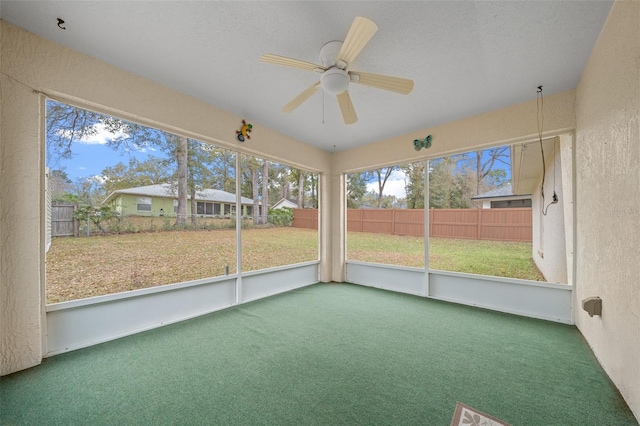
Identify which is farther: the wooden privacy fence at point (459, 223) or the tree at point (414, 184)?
the tree at point (414, 184)

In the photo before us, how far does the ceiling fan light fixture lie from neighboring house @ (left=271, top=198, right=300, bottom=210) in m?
2.61

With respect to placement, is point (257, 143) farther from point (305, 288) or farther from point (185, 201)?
point (305, 288)

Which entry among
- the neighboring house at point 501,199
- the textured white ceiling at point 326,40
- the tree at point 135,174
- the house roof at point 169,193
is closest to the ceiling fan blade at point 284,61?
the textured white ceiling at point 326,40

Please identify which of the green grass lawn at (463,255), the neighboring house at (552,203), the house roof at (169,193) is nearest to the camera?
the house roof at (169,193)

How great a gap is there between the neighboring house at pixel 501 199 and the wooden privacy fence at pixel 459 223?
18cm

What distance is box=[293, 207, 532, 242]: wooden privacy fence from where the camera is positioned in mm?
3352

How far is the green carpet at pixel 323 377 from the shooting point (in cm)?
136

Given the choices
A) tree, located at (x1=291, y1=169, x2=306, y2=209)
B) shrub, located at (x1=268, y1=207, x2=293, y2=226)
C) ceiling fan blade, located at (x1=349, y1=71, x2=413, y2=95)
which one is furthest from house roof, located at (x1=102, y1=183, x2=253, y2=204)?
ceiling fan blade, located at (x1=349, y1=71, x2=413, y2=95)

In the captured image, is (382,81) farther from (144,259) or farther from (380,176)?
(144,259)

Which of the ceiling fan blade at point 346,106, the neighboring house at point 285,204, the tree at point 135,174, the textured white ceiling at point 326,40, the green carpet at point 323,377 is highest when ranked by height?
the textured white ceiling at point 326,40

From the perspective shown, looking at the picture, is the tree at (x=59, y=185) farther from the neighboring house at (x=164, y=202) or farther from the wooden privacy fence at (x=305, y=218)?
the wooden privacy fence at (x=305, y=218)

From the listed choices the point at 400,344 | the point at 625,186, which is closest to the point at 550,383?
the point at 400,344

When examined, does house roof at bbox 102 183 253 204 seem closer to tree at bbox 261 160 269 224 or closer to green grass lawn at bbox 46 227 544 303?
tree at bbox 261 160 269 224

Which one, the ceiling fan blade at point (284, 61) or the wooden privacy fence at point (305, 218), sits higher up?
the ceiling fan blade at point (284, 61)
